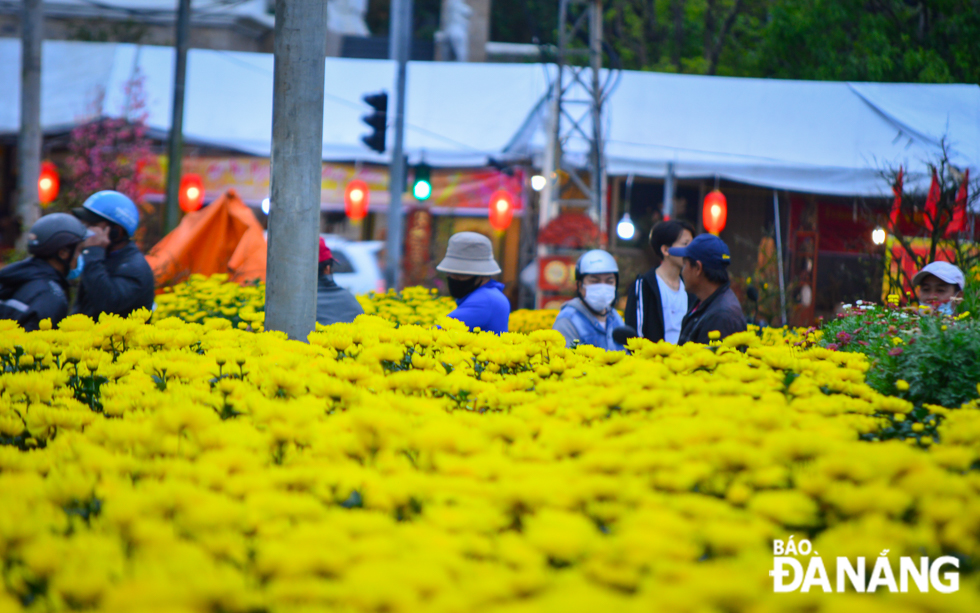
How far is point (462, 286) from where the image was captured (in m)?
4.13

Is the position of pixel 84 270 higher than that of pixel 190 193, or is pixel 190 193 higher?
pixel 190 193

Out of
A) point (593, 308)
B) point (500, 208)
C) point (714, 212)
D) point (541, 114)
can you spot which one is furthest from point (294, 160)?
point (541, 114)

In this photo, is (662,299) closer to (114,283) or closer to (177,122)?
(114,283)

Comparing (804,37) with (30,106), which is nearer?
(30,106)

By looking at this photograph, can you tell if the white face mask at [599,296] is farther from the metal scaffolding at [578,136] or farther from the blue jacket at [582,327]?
the metal scaffolding at [578,136]

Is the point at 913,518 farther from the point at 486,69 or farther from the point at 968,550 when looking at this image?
the point at 486,69

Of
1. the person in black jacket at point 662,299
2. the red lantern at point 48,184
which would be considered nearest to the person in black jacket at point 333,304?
the person in black jacket at point 662,299

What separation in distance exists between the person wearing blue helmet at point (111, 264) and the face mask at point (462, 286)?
1.50 m

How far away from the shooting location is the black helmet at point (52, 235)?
398 centimetres

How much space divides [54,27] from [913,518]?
22.4m

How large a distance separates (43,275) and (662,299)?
3076 millimetres

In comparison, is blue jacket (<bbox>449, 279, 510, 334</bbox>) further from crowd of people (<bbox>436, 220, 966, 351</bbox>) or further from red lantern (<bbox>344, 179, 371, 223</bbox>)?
red lantern (<bbox>344, 179, 371, 223</bbox>)

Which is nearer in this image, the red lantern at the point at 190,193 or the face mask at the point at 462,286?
the face mask at the point at 462,286

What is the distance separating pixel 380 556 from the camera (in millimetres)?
1135
